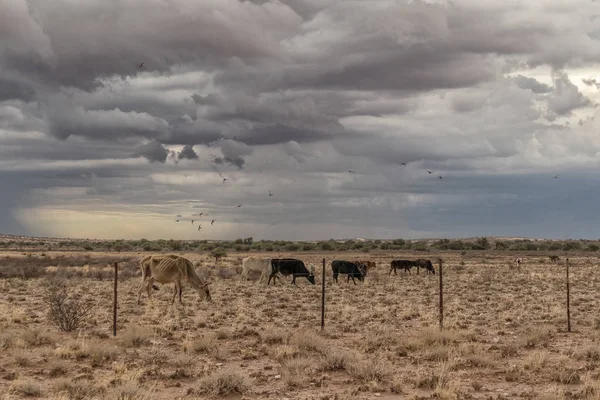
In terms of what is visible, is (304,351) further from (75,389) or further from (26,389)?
(26,389)

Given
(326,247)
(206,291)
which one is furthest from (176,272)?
(326,247)

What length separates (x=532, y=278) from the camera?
132 feet

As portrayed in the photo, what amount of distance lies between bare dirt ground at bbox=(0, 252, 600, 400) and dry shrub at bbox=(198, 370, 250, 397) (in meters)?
0.02

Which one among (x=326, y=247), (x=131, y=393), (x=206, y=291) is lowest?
(x=131, y=393)

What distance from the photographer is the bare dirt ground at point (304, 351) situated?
11172 millimetres

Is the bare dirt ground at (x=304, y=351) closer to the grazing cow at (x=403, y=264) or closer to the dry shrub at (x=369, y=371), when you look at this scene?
the dry shrub at (x=369, y=371)

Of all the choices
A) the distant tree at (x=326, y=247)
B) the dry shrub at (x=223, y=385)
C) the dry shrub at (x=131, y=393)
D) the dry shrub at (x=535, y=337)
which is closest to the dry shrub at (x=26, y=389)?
the dry shrub at (x=131, y=393)

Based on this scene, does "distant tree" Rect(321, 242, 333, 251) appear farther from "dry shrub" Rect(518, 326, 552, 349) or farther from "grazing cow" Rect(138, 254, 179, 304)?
"dry shrub" Rect(518, 326, 552, 349)

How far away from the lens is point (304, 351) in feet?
47.4

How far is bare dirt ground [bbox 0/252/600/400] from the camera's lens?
36.7 feet

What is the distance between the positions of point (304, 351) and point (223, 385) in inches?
147

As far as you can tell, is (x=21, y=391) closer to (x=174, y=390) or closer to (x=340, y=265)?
(x=174, y=390)

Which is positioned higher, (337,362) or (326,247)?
(326,247)

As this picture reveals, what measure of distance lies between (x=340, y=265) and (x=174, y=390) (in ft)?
86.7
